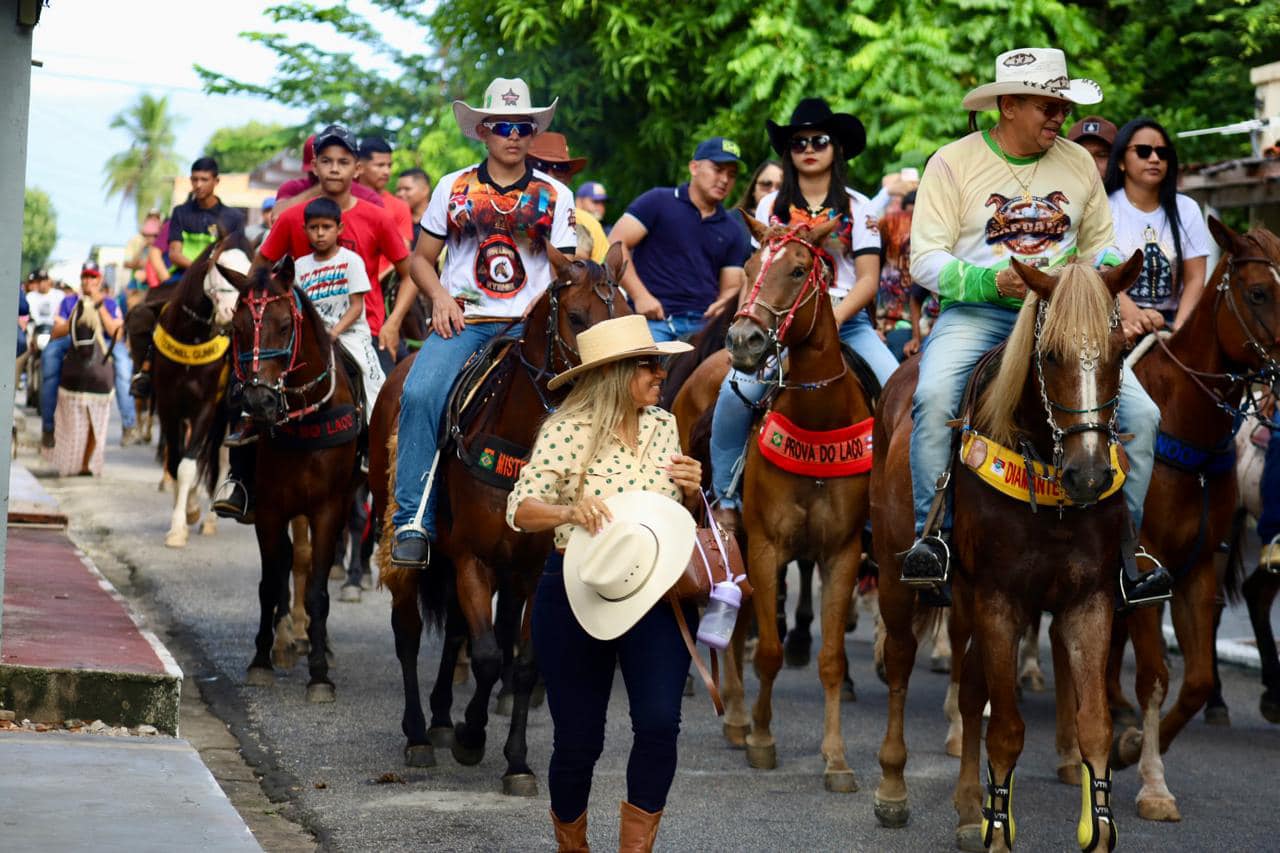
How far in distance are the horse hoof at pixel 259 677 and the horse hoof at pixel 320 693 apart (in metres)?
0.50

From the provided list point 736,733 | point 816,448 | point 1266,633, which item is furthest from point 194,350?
point 1266,633

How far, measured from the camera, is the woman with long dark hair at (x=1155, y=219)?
9625mm

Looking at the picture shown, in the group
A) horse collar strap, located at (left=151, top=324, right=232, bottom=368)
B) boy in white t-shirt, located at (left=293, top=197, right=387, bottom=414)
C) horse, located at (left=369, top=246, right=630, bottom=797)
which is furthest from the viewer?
horse collar strap, located at (left=151, top=324, right=232, bottom=368)

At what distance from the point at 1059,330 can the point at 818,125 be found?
3.61 metres

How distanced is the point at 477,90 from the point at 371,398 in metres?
16.9

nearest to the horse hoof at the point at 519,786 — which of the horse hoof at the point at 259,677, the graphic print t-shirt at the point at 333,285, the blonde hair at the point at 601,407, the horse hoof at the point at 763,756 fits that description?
the horse hoof at the point at 763,756

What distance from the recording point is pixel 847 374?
9211mm

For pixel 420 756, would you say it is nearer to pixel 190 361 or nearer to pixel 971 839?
Answer: pixel 971 839

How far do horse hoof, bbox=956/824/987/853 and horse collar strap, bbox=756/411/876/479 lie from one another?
223 cm

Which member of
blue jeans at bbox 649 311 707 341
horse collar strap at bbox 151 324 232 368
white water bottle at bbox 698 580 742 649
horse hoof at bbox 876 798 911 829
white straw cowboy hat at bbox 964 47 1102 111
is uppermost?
white straw cowboy hat at bbox 964 47 1102 111

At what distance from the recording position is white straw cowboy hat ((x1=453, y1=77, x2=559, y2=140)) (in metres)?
9.20


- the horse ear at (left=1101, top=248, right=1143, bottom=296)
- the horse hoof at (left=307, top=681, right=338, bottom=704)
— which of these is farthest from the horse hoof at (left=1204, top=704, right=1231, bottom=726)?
the horse hoof at (left=307, top=681, right=338, bottom=704)

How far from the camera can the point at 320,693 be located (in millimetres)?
10164

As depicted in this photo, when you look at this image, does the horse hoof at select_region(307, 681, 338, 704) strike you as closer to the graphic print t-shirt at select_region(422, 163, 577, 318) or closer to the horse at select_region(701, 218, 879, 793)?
the horse at select_region(701, 218, 879, 793)
